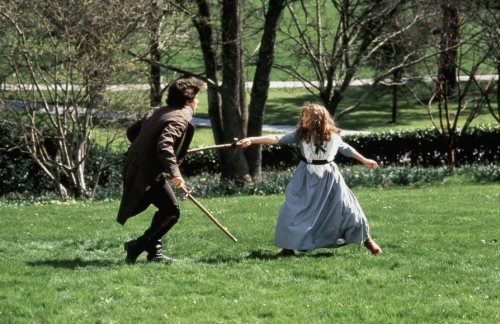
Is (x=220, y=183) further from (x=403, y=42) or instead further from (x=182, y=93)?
(x=182, y=93)

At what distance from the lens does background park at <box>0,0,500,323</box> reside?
7305 mm

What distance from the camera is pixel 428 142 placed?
22734 mm

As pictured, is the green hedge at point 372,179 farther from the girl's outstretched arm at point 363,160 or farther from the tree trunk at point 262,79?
the girl's outstretched arm at point 363,160

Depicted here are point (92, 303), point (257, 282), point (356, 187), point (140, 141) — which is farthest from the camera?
point (356, 187)

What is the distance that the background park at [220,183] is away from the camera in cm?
730

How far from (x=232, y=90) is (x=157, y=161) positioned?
10217 mm

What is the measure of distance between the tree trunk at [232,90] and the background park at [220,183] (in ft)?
0.10

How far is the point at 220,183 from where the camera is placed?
1803cm

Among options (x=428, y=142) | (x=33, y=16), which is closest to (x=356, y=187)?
(x=428, y=142)

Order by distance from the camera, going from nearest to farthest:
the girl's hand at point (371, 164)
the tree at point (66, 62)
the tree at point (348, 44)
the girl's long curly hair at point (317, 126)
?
1. the girl's long curly hair at point (317, 126)
2. the girl's hand at point (371, 164)
3. the tree at point (66, 62)
4. the tree at point (348, 44)

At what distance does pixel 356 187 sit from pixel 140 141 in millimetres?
9883

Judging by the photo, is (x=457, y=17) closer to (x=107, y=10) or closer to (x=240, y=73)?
(x=240, y=73)

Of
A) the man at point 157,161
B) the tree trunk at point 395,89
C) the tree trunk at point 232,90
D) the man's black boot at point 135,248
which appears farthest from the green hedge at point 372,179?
the man at point 157,161

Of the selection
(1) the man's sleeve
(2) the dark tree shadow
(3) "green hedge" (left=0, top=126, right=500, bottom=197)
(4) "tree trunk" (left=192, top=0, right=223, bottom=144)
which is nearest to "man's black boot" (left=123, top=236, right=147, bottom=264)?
(2) the dark tree shadow
